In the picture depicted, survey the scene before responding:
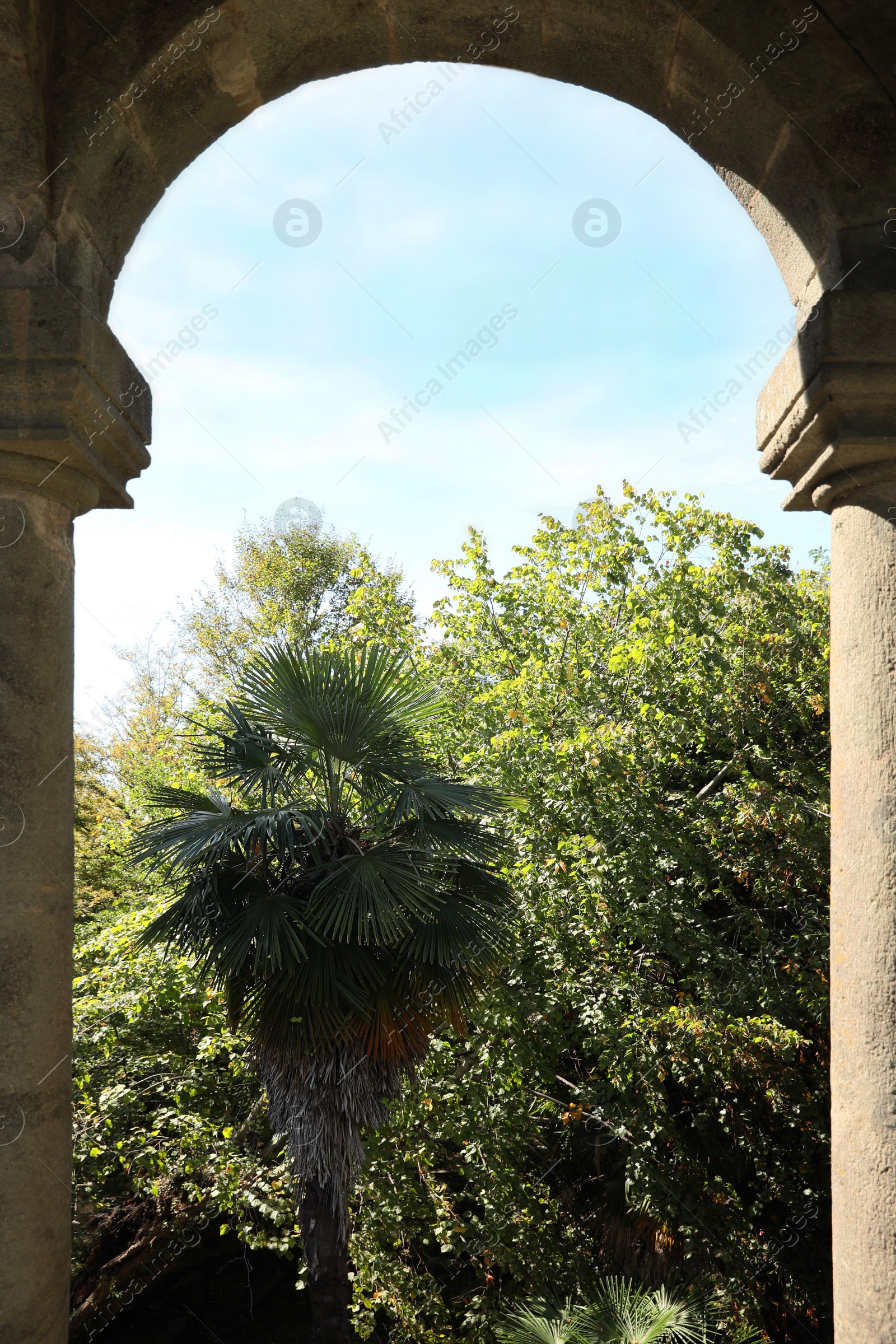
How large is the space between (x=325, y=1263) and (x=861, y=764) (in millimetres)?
5118

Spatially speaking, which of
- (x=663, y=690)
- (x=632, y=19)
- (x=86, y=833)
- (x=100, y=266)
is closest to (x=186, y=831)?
(x=100, y=266)

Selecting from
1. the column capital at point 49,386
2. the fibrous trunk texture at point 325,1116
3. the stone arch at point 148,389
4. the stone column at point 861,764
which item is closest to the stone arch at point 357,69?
the stone arch at point 148,389

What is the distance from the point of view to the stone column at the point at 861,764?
218 centimetres

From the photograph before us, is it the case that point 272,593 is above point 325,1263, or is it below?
above

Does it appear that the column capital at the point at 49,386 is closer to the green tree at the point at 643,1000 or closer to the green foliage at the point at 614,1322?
the green foliage at the point at 614,1322

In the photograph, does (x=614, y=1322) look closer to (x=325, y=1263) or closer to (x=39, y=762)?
(x=325, y=1263)

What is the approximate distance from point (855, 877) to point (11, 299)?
255cm

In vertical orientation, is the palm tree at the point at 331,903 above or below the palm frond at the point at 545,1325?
above

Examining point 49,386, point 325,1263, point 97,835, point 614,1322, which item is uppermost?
point 97,835

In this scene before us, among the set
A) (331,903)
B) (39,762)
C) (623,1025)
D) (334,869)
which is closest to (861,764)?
(39,762)

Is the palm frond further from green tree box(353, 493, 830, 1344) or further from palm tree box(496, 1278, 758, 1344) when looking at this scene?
green tree box(353, 493, 830, 1344)

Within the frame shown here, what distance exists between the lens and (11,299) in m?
2.43

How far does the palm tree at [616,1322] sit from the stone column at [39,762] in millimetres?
4413

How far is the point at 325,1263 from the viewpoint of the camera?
5.80 m
